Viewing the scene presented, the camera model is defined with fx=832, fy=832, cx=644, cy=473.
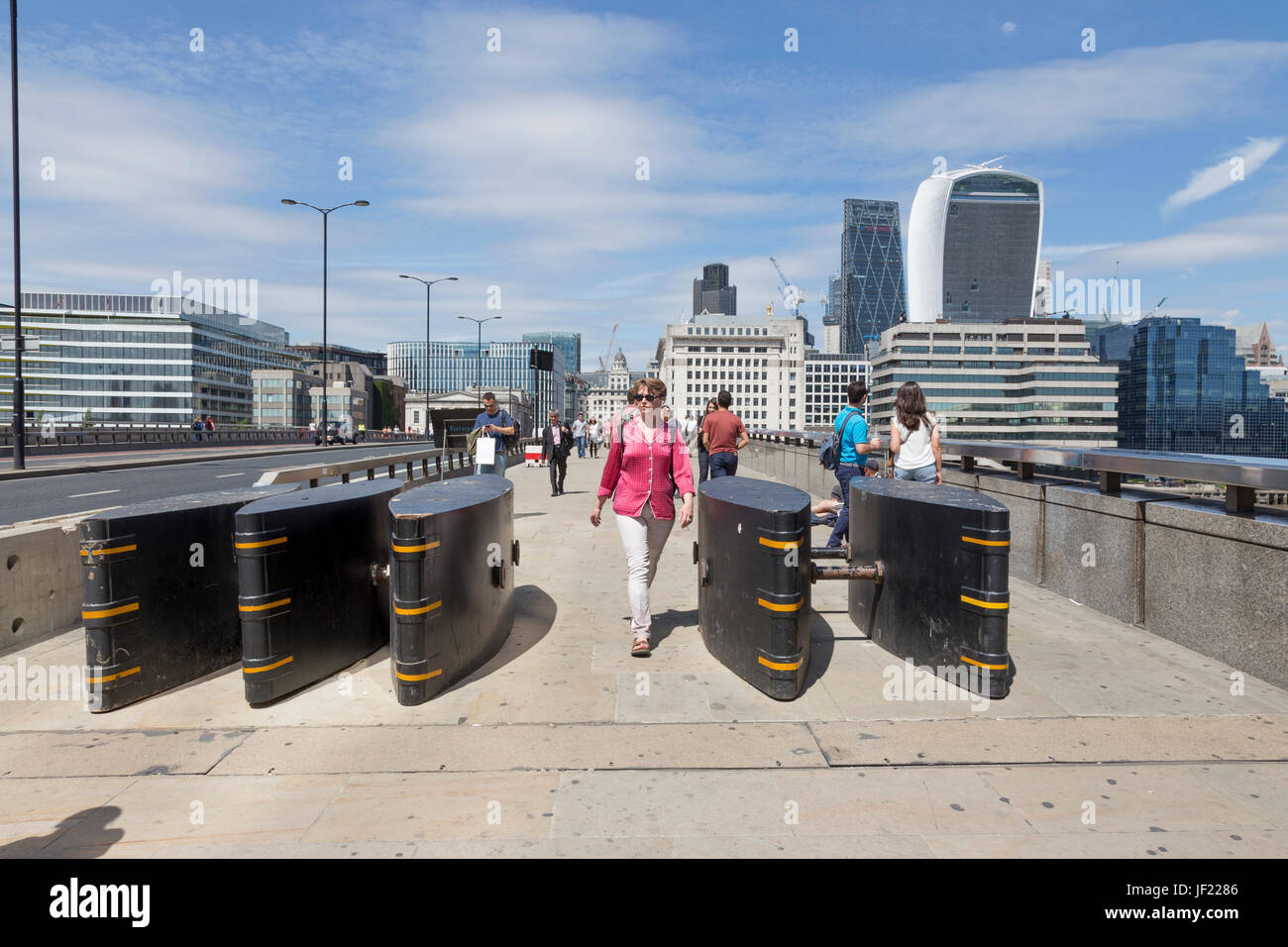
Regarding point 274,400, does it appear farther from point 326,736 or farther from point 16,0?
point 326,736

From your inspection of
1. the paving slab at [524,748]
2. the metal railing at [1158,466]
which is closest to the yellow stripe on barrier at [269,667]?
the paving slab at [524,748]

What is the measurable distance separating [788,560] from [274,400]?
159 m

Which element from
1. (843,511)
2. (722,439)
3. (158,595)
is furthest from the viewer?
(722,439)

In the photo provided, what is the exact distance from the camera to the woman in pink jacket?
19.9 ft

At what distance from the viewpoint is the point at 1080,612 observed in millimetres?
7289

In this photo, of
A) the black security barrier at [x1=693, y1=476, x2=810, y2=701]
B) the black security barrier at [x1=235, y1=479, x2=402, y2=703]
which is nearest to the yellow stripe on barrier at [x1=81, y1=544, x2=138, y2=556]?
the black security barrier at [x1=235, y1=479, x2=402, y2=703]

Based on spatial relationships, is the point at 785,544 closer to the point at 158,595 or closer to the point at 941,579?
the point at 941,579

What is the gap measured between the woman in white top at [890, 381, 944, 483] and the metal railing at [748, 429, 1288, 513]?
94 cm

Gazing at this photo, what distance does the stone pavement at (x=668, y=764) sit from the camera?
3365 mm

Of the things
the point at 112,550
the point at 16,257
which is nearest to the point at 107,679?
the point at 112,550

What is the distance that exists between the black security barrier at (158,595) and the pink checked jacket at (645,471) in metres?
2.49

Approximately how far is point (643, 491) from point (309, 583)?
234 cm

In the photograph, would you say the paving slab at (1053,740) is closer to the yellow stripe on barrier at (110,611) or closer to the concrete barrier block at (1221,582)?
the concrete barrier block at (1221,582)

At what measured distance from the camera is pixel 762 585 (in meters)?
5.11
